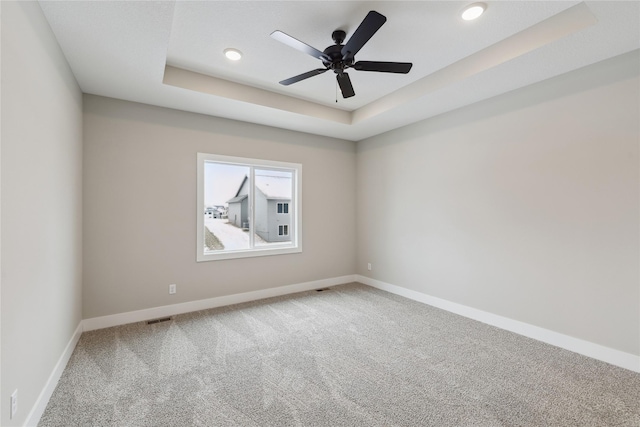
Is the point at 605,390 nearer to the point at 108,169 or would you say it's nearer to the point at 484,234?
the point at 484,234

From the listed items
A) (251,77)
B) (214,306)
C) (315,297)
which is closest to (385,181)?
(315,297)

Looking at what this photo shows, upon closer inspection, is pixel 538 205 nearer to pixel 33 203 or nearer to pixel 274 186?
pixel 274 186

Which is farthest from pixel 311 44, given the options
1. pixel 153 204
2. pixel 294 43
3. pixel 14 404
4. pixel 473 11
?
pixel 14 404

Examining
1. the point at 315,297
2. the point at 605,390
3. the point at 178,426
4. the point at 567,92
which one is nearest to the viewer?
the point at 178,426

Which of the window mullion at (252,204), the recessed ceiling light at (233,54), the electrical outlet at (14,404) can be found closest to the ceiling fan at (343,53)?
the recessed ceiling light at (233,54)

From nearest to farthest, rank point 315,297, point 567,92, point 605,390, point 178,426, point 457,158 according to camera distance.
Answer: point 178,426 → point 605,390 → point 567,92 → point 457,158 → point 315,297

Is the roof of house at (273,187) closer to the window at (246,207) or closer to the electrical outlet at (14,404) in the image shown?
the window at (246,207)

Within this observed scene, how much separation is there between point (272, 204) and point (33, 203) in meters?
3.03

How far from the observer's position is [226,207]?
419cm

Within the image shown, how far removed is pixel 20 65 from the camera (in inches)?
62.1

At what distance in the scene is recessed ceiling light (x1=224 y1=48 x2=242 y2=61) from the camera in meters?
2.70

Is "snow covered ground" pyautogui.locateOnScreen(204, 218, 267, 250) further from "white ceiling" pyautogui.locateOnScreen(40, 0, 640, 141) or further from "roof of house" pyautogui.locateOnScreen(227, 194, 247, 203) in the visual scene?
"white ceiling" pyautogui.locateOnScreen(40, 0, 640, 141)

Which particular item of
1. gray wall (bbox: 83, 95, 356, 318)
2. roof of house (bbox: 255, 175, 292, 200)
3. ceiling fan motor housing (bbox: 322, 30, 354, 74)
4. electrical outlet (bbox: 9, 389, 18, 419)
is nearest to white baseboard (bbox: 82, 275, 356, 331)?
gray wall (bbox: 83, 95, 356, 318)

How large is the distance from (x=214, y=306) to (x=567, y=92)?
4709 millimetres
